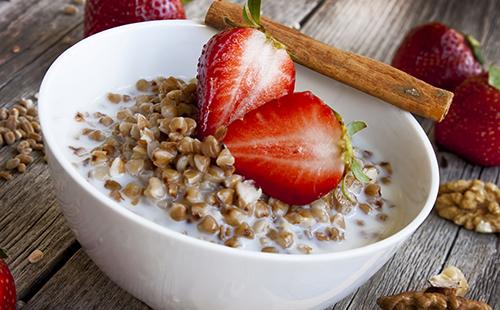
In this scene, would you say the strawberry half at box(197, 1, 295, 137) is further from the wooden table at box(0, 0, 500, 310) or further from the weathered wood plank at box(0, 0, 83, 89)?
the weathered wood plank at box(0, 0, 83, 89)

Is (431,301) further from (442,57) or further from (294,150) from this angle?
(442,57)

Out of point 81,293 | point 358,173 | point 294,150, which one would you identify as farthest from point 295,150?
point 81,293

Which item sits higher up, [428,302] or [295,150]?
[295,150]

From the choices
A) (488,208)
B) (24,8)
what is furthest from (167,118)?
(24,8)

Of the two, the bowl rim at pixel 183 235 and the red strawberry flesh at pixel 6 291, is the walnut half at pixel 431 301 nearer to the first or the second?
the bowl rim at pixel 183 235

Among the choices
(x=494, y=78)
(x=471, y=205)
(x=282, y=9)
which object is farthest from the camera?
(x=282, y=9)

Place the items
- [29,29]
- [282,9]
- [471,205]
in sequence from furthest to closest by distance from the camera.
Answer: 1. [282,9]
2. [29,29]
3. [471,205]

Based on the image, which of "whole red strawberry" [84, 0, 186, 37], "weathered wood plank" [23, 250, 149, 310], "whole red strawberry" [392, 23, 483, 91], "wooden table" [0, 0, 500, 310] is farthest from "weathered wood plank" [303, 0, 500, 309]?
"whole red strawberry" [84, 0, 186, 37]

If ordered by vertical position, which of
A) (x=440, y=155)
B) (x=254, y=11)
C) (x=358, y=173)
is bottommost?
(x=440, y=155)

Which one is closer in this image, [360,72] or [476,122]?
[360,72]
